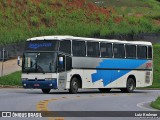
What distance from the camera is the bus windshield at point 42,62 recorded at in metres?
34.7

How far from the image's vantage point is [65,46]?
115 feet

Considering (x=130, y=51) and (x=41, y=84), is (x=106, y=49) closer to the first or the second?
(x=130, y=51)

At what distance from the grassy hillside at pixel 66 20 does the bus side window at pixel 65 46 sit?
24.3 metres

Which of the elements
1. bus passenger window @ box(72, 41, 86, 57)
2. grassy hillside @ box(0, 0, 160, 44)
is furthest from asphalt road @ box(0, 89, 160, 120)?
grassy hillside @ box(0, 0, 160, 44)

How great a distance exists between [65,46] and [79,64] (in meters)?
1.59

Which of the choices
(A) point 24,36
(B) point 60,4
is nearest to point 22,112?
(A) point 24,36

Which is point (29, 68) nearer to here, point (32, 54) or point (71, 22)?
point (32, 54)

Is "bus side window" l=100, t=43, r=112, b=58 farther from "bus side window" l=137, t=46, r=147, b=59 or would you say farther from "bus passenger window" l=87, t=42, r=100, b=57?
"bus side window" l=137, t=46, r=147, b=59

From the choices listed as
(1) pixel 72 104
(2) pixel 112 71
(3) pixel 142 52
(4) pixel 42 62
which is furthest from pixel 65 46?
(1) pixel 72 104

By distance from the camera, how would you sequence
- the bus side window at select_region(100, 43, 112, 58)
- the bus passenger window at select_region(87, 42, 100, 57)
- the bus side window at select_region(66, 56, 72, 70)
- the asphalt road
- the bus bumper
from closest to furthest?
the asphalt road
the bus bumper
the bus side window at select_region(66, 56, 72, 70)
the bus passenger window at select_region(87, 42, 100, 57)
the bus side window at select_region(100, 43, 112, 58)

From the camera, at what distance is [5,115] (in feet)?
64.1

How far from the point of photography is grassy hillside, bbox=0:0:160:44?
63.2m

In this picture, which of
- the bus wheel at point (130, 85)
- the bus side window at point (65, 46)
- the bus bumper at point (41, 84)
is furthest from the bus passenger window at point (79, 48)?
the bus wheel at point (130, 85)

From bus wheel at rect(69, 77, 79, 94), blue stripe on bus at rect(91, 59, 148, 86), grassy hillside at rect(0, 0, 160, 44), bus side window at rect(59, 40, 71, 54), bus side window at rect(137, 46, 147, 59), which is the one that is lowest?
bus wheel at rect(69, 77, 79, 94)
